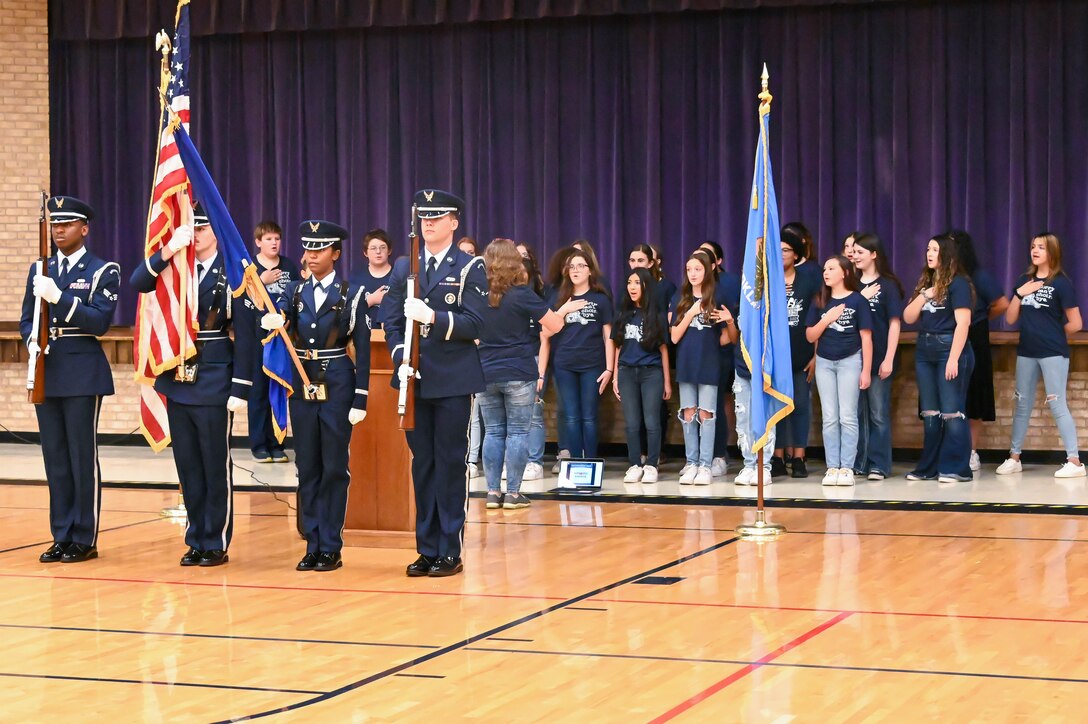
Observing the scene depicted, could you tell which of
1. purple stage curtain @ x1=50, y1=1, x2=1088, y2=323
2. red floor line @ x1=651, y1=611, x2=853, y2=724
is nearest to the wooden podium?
red floor line @ x1=651, y1=611, x2=853, y2=724

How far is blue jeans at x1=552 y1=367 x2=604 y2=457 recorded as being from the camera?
10.6 metres

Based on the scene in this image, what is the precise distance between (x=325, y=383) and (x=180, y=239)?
3.15ft

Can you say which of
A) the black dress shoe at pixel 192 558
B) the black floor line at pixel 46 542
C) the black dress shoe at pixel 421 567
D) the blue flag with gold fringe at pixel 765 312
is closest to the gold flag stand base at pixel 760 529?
the blue flag with gold fringe at pixel 765 312

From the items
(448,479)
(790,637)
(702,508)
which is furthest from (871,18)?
(790,637)

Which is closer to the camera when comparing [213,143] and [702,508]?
[702,508]

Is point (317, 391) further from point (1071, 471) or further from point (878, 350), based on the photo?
point (1071, 471)

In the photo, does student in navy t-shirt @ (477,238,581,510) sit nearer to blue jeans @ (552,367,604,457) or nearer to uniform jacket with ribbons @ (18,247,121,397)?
blue jeans @ (552,367,604,457)

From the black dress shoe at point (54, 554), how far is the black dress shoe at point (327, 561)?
1.30m

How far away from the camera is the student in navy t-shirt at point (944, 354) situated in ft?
32.5

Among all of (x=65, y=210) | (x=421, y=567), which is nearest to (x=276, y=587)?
(x=421, y=567)

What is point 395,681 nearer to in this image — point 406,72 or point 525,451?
point 525,451

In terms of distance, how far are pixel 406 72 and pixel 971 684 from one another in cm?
931

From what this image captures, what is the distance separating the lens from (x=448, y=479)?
275 inches

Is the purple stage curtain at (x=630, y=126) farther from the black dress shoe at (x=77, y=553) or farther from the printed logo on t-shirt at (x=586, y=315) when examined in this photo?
the black dress shoe at (x=77, y=553)
